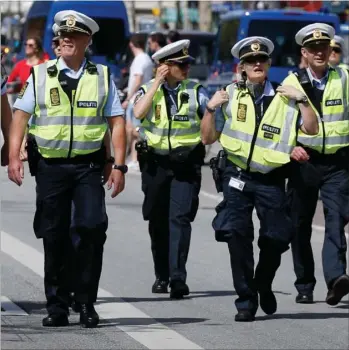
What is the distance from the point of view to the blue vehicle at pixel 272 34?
2523cm

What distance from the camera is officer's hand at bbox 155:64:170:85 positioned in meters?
11.1

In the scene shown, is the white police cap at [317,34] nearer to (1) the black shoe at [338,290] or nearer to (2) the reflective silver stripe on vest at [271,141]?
(2) the reflective silver stripe on vest at [271,141]

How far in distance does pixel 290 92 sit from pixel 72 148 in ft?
5.12

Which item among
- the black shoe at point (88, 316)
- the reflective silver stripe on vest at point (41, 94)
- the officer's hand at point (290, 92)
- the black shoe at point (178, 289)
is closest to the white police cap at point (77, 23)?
the reflective silver stripe on vest at point (41, 94)

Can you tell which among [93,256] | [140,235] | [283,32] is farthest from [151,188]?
[283,32]

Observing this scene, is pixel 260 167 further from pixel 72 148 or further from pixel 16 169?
pixel 16 169

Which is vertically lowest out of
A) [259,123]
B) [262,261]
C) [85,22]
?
[262,261]

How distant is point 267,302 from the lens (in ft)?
34.2

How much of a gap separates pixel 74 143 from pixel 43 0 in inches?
899

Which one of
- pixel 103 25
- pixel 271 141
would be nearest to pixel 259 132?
pixel 271 141

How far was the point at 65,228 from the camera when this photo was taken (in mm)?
9531

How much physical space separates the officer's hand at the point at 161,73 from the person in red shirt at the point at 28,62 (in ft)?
22.3

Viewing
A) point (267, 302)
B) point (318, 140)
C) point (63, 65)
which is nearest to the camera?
point (63, 65)

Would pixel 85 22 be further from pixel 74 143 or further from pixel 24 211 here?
pixel 24 211
